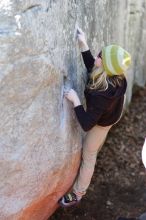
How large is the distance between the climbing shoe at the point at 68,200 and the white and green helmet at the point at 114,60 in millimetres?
1228

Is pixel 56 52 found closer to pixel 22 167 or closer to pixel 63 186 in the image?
pixel 22 167

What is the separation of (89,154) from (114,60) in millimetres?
917

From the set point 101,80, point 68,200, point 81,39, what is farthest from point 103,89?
point 68,200

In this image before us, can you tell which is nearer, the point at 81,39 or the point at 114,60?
the point at 114,60

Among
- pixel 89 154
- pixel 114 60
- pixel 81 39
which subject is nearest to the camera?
pixel 114 60

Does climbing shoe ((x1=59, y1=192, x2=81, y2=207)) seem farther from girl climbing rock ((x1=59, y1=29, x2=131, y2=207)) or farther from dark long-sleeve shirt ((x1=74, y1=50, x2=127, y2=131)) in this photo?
dark long-sleeve shirt ((x1=74, y1=50, x2=127, y2=131))

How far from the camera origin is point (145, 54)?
6367mm

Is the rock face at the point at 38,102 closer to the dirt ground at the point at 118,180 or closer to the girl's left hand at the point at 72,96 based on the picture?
the girl's left hand at the point at 72,96

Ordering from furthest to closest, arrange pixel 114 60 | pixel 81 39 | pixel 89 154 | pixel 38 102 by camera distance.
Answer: pixel 89 154, pixel 81 39, pixel 114 60, pixel 38 102

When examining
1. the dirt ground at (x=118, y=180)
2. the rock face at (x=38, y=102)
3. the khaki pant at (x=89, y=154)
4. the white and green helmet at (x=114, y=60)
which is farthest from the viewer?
the dirt ground at (x=118, y=180)

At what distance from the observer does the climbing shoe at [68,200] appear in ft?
13.6

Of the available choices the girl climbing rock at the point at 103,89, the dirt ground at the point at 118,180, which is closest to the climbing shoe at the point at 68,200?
the dirt ground at the point at 118,180

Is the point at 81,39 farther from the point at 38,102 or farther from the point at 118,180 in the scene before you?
the point at 118,180

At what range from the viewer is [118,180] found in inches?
195
